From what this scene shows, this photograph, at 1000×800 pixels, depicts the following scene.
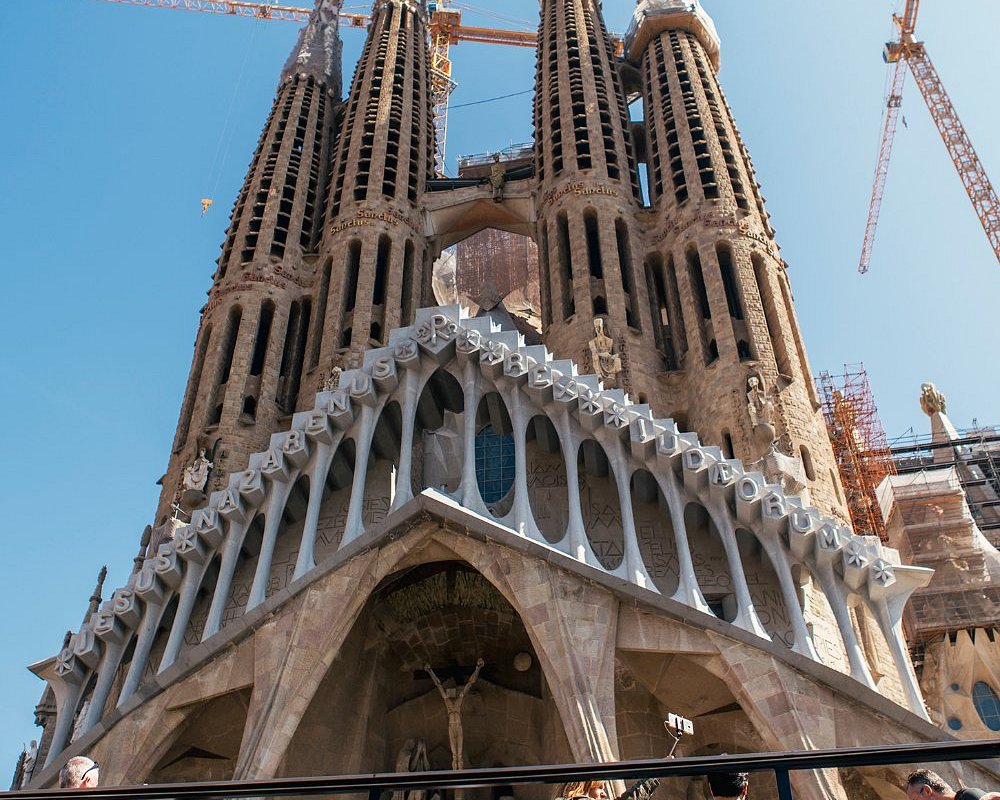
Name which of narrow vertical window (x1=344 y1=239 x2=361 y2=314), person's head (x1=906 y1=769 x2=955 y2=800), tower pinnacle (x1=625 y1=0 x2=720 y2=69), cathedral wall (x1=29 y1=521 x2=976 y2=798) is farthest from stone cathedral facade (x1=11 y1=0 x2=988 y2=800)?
person's head (x1=906 y1=769 x2=955 y2=800)

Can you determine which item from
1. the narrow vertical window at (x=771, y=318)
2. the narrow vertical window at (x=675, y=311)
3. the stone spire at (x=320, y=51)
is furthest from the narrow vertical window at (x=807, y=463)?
the stone spire at (x=320, y=51)

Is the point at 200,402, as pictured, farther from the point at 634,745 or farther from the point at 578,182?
the point at 634,745

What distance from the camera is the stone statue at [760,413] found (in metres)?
18.5

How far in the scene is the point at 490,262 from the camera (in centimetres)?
3588

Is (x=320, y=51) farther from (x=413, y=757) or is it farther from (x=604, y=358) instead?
(x=413, y=757)

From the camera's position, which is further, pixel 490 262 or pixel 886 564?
pixel 490 262

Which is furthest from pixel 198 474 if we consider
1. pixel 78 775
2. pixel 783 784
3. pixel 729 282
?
pixel 783 784

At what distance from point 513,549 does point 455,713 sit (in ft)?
8.84

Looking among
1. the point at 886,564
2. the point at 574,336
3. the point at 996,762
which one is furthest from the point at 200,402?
the point at 996,762

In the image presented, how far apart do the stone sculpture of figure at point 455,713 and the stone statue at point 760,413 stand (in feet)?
21.2

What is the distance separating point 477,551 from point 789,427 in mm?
6882

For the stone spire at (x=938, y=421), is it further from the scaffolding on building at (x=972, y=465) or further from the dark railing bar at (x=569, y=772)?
the dark railing bar at (x=569, y=772)

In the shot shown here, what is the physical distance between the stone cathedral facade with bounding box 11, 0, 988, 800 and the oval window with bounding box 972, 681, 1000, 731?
25.9 ft

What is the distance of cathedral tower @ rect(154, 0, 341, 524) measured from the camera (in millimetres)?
21578
